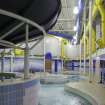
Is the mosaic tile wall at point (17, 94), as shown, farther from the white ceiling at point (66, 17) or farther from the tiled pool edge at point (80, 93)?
the white ceiling at point (66, 17)

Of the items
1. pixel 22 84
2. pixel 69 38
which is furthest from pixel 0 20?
pixel 69 38

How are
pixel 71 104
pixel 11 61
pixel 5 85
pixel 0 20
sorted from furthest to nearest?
pixel 11 61 → pixel 71 104 → pixel 0 20 → pixel 5 85

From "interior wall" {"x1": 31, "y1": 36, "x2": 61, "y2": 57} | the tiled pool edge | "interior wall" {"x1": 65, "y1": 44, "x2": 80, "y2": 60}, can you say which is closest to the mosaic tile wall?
the tiled pool edge

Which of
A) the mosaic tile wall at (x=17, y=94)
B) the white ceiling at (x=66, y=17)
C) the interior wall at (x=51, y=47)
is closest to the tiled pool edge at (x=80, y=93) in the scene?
the mosaic tile wall at (x=17, y=94)

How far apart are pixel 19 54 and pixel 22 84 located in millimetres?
12440

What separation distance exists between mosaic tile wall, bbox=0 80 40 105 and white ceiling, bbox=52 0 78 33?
802 centimetres

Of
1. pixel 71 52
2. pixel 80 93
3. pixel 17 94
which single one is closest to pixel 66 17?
pixel 71 52

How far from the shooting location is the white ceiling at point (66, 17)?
10.7 meters

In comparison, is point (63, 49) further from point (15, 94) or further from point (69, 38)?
point (15, 94)

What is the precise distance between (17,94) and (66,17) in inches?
467

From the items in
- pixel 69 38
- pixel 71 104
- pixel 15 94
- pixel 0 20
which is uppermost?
pixel 69 38

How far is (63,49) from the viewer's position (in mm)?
16188

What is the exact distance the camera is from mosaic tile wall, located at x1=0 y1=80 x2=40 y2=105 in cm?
235

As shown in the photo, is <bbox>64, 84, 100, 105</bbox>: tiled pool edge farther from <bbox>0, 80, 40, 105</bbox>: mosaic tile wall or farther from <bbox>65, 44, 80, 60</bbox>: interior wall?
<bbox>65, 44, 80, 60</bbox>: interior wall
